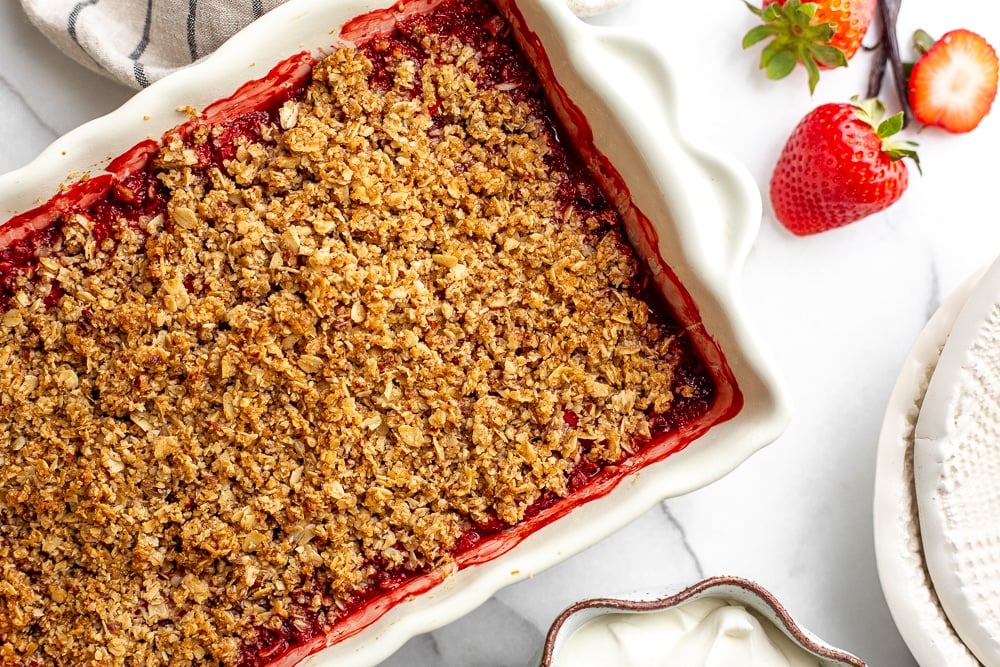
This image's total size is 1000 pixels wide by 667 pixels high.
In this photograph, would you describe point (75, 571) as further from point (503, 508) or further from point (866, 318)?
point (866, 318)

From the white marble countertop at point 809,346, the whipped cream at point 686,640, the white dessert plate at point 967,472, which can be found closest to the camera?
the whipped cream at point 686,640

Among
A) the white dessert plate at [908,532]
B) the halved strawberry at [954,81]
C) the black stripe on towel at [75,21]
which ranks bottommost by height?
the white dessert plate at [908,532]

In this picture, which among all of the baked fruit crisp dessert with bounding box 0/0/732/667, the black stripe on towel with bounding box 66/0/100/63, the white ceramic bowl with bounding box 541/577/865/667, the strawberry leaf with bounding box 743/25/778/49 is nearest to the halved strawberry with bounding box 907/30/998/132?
the strawberry leaf with bounding box 743/25/778/49

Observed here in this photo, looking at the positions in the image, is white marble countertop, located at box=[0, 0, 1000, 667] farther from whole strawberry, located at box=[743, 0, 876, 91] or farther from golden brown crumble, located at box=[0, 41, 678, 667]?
golden brown crumble, located at box=[0, 41, 678, 667]

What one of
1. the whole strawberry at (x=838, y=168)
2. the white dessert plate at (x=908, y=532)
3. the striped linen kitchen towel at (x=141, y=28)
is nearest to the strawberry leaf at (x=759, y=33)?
the whole strawberry at (x=838, y=168)

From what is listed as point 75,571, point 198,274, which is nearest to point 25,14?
point 198,274

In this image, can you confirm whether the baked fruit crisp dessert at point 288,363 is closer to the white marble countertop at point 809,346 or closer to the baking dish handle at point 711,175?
the baking dish handle at point 711,175

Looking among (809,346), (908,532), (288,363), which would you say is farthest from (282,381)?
(908,532)

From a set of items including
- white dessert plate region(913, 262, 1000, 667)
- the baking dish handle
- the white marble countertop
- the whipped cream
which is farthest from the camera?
the white marble countertop
